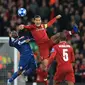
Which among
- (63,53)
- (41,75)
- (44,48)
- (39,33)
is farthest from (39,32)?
(41,75)

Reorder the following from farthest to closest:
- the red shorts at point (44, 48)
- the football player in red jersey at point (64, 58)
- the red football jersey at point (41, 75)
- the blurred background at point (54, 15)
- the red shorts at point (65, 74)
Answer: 1. the blurred background at point (54, 15)
2. the red football jersey at point (41, 75)
3. the red shorts at point (44, 48)
4. the red shorts at point (65, 74)
5. the football player in red jersey at point (64, 58)

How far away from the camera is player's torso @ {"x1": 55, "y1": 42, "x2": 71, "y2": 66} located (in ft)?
55.9

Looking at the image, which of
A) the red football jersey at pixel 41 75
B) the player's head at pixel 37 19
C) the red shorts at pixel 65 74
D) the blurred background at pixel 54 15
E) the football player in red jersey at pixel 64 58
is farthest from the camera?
the blurred background at pixel 54 15

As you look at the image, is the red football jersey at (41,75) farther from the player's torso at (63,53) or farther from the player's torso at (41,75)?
the player's torso at (63,53)

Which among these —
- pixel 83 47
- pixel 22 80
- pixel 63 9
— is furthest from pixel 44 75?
pixel 63 9

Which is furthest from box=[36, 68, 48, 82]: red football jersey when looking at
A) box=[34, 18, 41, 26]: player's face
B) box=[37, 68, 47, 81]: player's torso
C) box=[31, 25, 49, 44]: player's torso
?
A: box=[34, 18, 41, 26]: player's face

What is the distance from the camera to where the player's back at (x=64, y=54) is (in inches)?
671

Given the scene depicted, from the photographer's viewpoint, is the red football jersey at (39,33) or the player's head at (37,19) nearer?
the player's head at (37,19)

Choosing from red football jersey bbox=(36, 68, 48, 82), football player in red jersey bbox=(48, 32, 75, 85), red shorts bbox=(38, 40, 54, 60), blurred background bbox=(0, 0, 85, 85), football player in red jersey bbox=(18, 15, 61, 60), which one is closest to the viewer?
football player in red jersey bbox=(48, 32, 75, 85)

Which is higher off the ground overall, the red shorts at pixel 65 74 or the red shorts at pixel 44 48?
the red shorts at pixel 44 48

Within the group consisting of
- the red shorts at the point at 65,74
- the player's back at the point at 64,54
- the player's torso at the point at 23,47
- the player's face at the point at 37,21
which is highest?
the player's face at the point at 37,21

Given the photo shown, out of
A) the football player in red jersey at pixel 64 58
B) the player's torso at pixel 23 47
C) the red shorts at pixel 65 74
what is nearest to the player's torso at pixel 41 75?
the player's torso at pixel 23 47

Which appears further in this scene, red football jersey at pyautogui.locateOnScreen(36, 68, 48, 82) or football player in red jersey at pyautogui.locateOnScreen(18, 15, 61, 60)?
red football jersey at pyautogui.locateOnScreen(36, 68, 48, 82)

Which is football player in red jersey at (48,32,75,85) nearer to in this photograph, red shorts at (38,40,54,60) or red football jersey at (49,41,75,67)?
red football jersey at (49,41,75,67)
